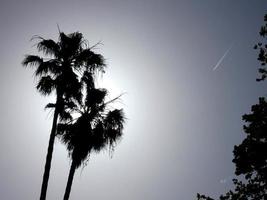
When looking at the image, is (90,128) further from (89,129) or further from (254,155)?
(254,155)

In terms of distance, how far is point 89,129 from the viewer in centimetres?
1402

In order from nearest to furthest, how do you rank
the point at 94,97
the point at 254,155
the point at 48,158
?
the point at 254,155
the point at 48,158
the point at 94,97

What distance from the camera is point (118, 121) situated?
572 inches

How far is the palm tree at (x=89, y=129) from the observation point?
1355cm

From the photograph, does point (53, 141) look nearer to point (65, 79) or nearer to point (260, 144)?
point (65, 79)

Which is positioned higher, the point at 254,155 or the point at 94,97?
the point at 94,97

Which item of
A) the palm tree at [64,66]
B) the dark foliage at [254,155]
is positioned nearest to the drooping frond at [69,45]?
the palm tree at [64,66]

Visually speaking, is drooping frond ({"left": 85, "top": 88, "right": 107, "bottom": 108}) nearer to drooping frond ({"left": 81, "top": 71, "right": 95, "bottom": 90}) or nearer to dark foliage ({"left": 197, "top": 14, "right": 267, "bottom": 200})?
drooping frond ({"left": 81, "top": 71, "right": 95, "bottom": 90})

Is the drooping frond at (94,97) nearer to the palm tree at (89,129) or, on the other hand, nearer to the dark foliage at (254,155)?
the palm tree at (89,129)

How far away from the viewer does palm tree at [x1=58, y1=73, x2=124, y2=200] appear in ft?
44.5

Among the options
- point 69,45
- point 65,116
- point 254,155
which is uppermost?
point 69,45

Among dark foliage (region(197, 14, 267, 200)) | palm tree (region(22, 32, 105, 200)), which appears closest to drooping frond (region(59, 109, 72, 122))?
palm tree (region(22, 32, 105, 200))

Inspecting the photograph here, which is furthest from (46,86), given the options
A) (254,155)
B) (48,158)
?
(254,155)

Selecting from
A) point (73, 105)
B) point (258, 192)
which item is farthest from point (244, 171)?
point (73, 105)
